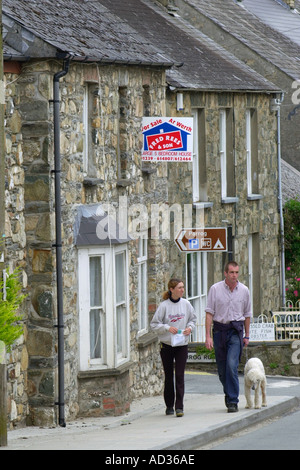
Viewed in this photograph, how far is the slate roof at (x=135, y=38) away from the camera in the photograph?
15.8m

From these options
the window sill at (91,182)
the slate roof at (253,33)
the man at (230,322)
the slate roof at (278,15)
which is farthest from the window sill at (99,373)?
the slate roof at (278,15)

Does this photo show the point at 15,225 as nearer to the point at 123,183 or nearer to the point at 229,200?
the point at 123,183

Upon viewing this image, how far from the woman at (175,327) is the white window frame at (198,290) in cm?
983

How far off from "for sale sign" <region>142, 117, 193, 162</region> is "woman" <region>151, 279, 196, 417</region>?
4076mm

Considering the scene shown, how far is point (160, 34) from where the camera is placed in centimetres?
2648

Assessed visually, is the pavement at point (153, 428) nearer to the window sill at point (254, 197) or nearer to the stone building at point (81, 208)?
the stone building at point (81, 208)

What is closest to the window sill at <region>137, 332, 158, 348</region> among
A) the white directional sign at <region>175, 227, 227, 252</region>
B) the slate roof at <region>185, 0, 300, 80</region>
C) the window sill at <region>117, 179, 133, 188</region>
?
the white directional sign at <region>175, 227, 227, 252</region>

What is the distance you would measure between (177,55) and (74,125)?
1045cm

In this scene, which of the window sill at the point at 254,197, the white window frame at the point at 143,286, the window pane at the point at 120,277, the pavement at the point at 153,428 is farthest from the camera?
the window sill at the point at 254,197

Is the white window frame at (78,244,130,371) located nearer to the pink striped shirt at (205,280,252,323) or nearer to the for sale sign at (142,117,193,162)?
the pink striped shirt at (205,280,252,323)

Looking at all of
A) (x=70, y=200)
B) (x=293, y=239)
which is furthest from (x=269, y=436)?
(x=293, y=239)

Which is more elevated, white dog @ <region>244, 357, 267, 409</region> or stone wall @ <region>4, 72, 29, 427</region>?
stone wall @ <region>4, 72, 29, 427</region>

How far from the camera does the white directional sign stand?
68.8 ft

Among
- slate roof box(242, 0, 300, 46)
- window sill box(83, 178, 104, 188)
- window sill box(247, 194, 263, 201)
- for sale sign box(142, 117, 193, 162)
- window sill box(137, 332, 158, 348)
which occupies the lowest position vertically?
window sill box(137, 332, 158, 348)
